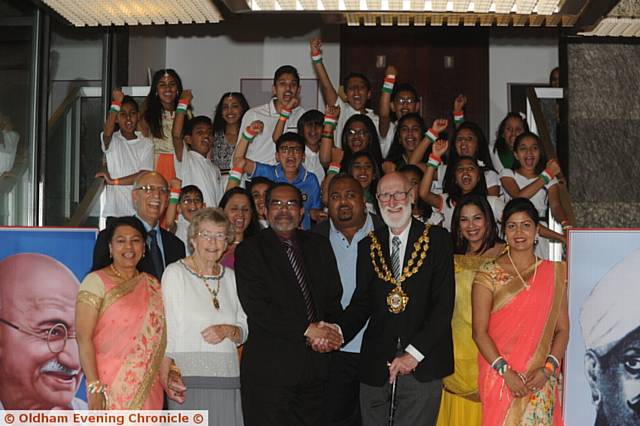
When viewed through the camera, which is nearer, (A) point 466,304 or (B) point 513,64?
(A) point 466,304

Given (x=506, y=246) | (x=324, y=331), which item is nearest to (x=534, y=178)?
(x=506, y=246)

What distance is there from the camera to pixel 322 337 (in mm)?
4699

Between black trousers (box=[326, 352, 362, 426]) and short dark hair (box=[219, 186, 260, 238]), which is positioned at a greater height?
short dark hair (box=[219, 186, 260, 238])

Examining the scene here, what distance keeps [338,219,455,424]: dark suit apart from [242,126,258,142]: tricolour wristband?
6.34ft

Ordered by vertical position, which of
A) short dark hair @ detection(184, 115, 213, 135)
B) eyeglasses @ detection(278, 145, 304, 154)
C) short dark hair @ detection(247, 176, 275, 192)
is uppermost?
short dark hair @ detection(184, 115, 213, 135)

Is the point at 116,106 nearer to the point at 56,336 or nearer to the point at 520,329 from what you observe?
the point at 56,336

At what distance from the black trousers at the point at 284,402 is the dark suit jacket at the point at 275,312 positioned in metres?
0.03

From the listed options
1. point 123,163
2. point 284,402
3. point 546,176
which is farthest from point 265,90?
point 284,402

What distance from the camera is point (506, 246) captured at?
16.4ft

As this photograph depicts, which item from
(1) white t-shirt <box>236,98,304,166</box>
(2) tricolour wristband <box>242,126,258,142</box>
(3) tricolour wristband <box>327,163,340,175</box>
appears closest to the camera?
(3) tricolour wristband <box>327,163,340,175</box>

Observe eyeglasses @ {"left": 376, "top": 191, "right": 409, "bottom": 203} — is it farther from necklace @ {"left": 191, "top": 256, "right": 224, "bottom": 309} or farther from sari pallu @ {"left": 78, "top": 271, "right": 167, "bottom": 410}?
sari pallu @ {"left": 78, "top": 271, "right": 167, "bottom": 410}

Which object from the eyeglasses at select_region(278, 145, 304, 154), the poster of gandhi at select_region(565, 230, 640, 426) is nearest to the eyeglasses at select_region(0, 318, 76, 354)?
the eyeglasses at select_region(278, 145, 304, 154)

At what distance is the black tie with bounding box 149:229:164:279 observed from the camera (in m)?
5.08

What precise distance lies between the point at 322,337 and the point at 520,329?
3.09 feet
